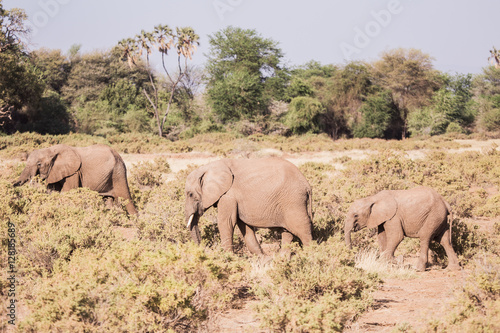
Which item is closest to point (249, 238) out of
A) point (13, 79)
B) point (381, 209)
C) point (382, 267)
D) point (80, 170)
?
point (382, 267)

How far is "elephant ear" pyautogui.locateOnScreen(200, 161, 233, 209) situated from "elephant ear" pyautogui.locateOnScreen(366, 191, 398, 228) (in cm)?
253

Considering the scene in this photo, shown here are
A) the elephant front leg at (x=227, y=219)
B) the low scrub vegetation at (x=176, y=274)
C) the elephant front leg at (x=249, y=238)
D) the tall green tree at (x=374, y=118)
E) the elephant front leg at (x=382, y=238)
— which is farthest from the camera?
the tall green tree at (x=374, y=118)

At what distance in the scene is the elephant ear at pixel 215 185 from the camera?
26.8ft

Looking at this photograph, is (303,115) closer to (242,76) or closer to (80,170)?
(242,76)

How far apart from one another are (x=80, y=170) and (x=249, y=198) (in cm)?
538

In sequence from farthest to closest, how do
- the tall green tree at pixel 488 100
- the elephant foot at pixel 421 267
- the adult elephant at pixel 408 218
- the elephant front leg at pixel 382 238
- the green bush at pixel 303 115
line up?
the green bush at pixel 303 115, the tall green tree at pixel 488 100, the elephant front leg at pixel 382 238, the adult elephant at pixel 408 218, the elephant foot at pixel 421 267

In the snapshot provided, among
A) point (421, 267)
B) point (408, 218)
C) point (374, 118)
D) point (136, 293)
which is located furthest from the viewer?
point (374, 118)

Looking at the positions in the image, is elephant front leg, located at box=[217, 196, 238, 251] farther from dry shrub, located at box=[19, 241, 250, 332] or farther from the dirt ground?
dry shrub, located at box=[19, 241, 250, 332]

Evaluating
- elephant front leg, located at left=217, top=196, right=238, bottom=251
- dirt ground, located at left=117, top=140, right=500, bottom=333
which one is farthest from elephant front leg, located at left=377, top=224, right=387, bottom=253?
elephant front leg, located at left=217, top=196, right=238, bottom=251

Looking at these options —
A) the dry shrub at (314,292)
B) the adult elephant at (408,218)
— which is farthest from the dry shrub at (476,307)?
the adult elephant at (408,218)

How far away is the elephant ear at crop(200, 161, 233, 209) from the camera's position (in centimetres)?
816

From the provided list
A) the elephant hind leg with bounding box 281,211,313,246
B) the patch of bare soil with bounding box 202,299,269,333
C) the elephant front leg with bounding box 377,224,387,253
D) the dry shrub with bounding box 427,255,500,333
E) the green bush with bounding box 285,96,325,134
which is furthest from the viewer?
the green bush with bounding box 285,96,325,134

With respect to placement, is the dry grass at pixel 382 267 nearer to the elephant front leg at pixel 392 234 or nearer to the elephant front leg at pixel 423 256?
the elephant front leg at pixel 423 256

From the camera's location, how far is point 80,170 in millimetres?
12062
